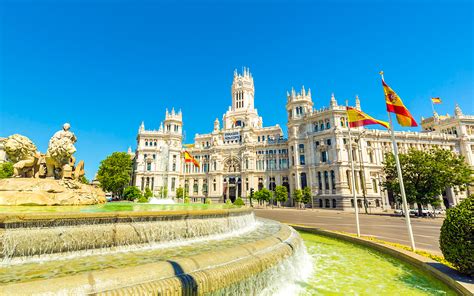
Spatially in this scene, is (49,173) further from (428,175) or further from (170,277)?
(428,175)

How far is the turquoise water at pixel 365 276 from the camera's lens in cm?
692

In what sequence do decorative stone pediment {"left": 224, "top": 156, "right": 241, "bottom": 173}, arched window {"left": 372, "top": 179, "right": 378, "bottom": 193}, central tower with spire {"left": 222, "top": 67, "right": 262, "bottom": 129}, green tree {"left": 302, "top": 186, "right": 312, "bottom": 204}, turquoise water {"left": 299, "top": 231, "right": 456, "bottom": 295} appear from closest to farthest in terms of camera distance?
turquoise water {"left": 299, "top": 231, "right": 456, "bottom": 295}, green tree {"left": 302, "top": 186, "right": 312, "bottom": 204}, arched window {"left": 372, "top": 179, "right": 378, "bottom": 193}, decorative stone pediment {"left": 224, "top": 156, "right": 241, "bottom": 173}, central tower with spire {"left": 222, "top": 67, "right": 262, "bottom": 129}

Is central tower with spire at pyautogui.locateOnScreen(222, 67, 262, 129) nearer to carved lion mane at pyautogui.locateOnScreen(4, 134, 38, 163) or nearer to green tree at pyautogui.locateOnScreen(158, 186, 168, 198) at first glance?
green tree at pyautogui.locateOnScreen(158, 186, 168, 198)

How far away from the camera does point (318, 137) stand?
58719mm

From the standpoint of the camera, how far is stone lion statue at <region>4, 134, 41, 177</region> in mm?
11930

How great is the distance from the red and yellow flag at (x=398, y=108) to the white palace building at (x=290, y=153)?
4247cm

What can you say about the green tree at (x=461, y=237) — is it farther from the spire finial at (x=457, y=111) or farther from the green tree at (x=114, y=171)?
the spire finial at (x=457, y=111)

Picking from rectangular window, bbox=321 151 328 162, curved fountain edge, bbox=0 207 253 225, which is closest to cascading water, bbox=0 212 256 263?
curved fountain edge, bbox=0 207 253 225

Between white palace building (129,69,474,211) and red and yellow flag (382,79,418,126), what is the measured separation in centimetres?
4247

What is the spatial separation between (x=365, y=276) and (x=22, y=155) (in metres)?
18.1

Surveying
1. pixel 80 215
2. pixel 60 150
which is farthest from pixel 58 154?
pixel 80 215

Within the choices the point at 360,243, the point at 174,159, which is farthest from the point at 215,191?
the point at 360,243

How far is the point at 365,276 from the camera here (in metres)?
8.16

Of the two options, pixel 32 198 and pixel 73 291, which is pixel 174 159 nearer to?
pixel 32 198
